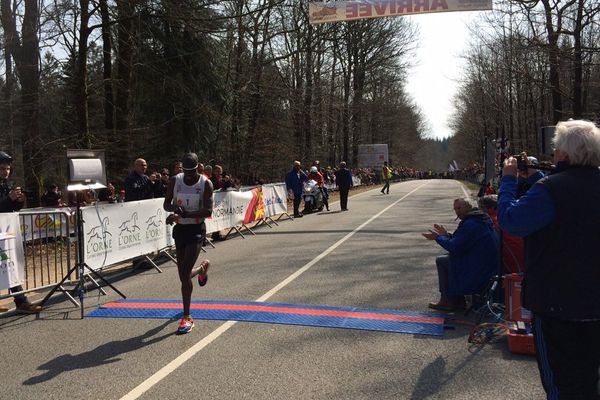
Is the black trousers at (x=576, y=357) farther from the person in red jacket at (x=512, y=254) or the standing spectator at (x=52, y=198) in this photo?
the standing spectator at (x=52, y=198)

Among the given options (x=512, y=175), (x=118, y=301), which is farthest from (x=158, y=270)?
(x=512, y=175)

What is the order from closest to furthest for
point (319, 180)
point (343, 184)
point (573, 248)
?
point (573, 248) → point (343, 184) → point (319, 180)

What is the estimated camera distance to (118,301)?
7523 mm

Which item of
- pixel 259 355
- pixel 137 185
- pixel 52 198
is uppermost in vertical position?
pixel 137 185

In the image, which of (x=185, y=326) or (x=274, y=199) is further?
(x=274, y=199)

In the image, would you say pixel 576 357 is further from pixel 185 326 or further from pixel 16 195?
pixel 16 195

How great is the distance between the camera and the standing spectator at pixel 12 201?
702 centimetres

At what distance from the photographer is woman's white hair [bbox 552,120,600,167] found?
271 centimetres

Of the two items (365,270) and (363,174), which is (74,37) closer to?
(365,270)

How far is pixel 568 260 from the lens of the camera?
2.65 m

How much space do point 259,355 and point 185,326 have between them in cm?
117

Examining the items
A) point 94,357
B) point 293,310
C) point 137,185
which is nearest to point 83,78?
point 137,185

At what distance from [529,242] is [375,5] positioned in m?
16.2

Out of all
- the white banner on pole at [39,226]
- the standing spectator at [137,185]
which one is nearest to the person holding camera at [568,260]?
the white banner on pole at [39,226]
